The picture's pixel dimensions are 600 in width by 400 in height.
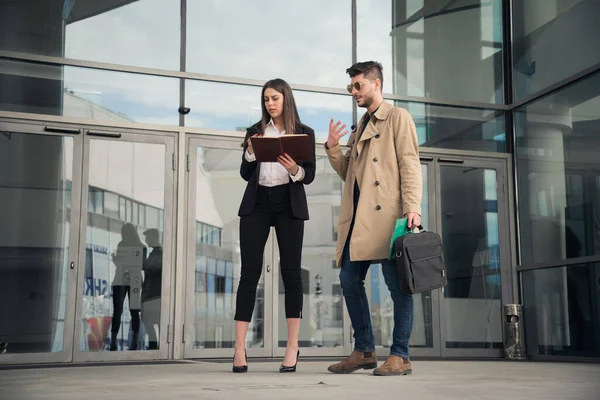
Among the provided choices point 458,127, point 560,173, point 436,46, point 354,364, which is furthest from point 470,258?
point 354,364

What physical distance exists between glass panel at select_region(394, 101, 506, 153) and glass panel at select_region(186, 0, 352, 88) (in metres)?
0.78

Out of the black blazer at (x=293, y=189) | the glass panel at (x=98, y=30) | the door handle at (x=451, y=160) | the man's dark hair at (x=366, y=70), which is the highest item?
the glass panel at (x=98, y=30)

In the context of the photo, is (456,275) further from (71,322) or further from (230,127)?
(71,322)

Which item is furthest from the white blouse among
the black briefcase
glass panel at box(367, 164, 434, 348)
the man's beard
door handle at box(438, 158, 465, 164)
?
door handle at box(438, 158, 465, 164)

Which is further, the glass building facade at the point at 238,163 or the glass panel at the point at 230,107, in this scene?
the glass panel at the point at 230,107

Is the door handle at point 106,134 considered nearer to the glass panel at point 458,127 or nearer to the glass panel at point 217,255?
the glass panel at point 217,255

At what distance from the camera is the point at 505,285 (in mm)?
6996

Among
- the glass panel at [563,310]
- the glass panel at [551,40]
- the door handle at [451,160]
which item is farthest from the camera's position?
the door handle at [451,160]

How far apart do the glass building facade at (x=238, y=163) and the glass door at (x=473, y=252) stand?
16mm

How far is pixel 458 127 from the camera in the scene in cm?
723

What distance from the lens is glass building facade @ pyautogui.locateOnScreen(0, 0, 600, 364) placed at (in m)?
5.85

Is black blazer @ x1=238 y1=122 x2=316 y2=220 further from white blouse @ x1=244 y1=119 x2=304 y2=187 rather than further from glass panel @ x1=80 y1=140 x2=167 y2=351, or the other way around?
glass panel @ x1=80 y1=140 x2=167 y2=351

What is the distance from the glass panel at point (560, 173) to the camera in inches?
244

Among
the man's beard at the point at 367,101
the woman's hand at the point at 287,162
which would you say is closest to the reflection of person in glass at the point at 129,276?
the woman's hand at the point at 287,162
